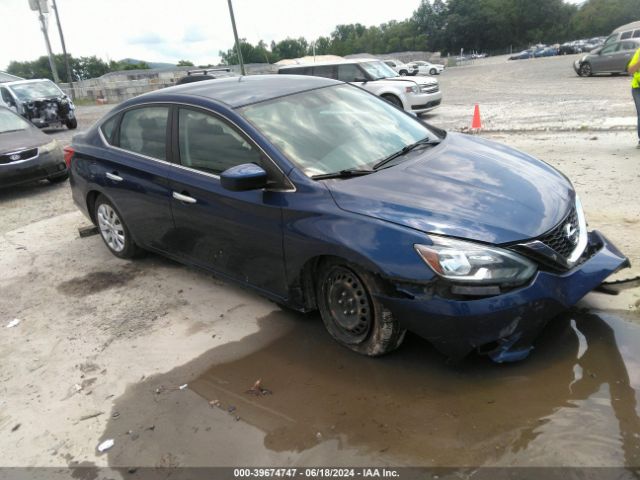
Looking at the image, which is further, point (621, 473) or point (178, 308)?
point (178, 308)

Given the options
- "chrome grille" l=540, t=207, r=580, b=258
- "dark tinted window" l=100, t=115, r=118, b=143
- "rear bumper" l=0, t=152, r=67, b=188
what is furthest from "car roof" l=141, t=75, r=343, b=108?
"rear bumper" l=0, t=152, r=67, b=188

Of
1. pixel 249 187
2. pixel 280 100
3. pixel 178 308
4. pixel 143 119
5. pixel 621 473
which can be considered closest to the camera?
pixel 621 473

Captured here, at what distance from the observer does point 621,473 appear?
2.37m

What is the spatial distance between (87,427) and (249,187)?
67.7 inches

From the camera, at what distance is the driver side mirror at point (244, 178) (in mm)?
3391

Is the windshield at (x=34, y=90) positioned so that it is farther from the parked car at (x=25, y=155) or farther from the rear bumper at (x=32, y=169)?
the rear bumper at (x=32, y=169)

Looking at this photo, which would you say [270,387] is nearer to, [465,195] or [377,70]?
[465,195]

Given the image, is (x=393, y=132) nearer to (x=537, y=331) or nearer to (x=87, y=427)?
(x=537, y=331)

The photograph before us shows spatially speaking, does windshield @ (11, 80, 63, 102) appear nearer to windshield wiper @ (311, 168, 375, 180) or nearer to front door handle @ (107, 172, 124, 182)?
front door handle @ (107, 172, 124, 182)

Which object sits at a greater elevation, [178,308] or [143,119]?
[143,119]

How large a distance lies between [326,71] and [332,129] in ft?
43.0

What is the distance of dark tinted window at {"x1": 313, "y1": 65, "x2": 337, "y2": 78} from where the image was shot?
52.8 ft

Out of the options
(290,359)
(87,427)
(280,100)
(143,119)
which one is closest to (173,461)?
(87,427)

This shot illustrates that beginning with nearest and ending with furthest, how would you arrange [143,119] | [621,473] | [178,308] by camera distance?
[621,473] < [178,308] < [143,119]
